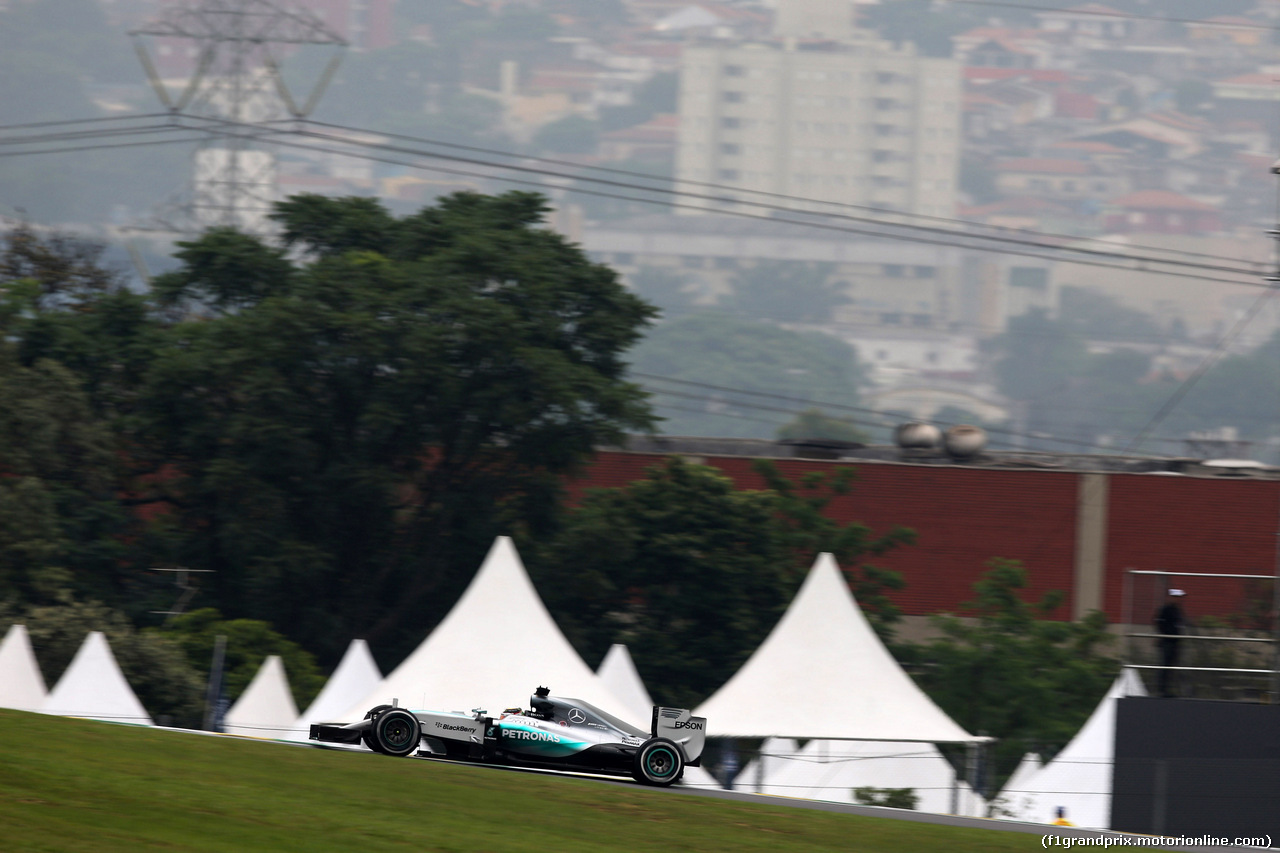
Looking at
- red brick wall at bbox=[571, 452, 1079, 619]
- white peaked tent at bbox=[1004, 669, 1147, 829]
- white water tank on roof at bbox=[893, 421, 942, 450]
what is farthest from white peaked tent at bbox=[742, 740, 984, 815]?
white water tank on roof at bbox=[893, 421, 942, 450]

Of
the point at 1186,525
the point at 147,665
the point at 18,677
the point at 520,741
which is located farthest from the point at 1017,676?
the point at 18,677

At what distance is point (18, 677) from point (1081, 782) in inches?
729

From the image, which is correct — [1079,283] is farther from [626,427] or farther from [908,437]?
[626,427]

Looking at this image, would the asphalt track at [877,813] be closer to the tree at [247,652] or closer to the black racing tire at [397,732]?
the black racing tire at [397,732]

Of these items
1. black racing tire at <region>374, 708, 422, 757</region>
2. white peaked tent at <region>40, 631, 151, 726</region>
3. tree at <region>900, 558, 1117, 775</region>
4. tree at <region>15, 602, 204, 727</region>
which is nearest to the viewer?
black racing tire at <region>374, 708, 422, 757</region>

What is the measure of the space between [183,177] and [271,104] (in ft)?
356

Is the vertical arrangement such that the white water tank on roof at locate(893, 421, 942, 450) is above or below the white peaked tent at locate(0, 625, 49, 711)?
above

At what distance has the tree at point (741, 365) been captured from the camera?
13988 centimetres

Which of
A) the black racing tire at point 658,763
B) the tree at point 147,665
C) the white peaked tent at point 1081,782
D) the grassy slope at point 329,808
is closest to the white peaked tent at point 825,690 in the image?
the white peaked tent at point 1081,782

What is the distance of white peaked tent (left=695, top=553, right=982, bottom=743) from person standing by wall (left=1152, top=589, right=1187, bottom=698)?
3.84 metres

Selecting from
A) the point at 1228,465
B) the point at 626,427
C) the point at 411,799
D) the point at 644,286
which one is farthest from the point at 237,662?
the point at 644,286

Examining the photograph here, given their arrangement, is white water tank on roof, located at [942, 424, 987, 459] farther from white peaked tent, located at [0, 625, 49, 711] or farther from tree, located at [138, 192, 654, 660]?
white peaked tent, located at [0, 625, 49, 711]

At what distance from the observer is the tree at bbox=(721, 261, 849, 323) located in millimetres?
160750

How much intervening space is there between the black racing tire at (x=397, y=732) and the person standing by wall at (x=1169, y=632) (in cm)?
1045
